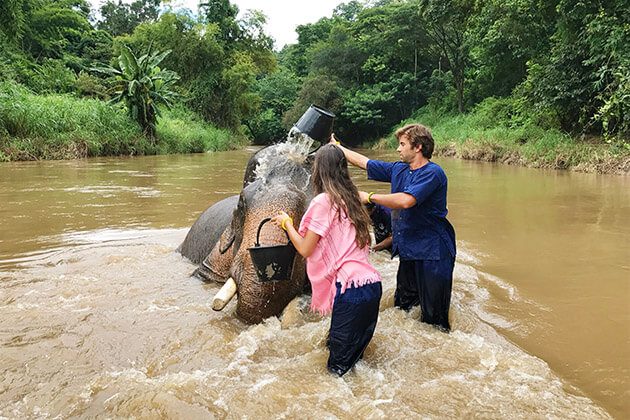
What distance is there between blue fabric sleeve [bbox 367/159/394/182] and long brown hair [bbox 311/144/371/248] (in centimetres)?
98

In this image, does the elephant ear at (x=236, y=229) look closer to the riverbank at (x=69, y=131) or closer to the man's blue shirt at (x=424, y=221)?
the man's blue shirt at (x=424, y=221)

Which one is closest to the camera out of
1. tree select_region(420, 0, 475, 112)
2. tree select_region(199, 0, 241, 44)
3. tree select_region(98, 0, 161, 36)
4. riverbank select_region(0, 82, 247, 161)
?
riverbank select_region(0, 82, 247, 161)

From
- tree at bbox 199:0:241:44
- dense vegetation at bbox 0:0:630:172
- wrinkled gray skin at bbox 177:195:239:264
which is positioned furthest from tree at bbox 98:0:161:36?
wrinkled gray skin at bbox 177:195:239:264

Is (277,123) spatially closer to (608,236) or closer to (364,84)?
(364,84)

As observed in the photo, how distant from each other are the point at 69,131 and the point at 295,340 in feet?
63.2

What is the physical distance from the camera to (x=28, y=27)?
102ft

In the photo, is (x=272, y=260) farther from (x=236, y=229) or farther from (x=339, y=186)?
(x=236, y=229)

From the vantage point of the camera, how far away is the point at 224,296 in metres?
3.49

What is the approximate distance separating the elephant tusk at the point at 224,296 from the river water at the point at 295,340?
0.97ft

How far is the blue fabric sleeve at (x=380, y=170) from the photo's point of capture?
419 cm

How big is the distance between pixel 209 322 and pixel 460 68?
3397 centimetres

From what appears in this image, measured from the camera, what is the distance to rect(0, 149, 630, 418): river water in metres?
2.86

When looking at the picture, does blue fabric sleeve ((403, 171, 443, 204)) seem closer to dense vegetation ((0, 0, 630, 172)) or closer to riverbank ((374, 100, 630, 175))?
dense vegetation ((0, 0, 630, 172))

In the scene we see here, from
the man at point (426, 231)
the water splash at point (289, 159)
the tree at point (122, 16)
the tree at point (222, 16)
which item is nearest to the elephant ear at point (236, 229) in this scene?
the water splash at point (289, 159)
